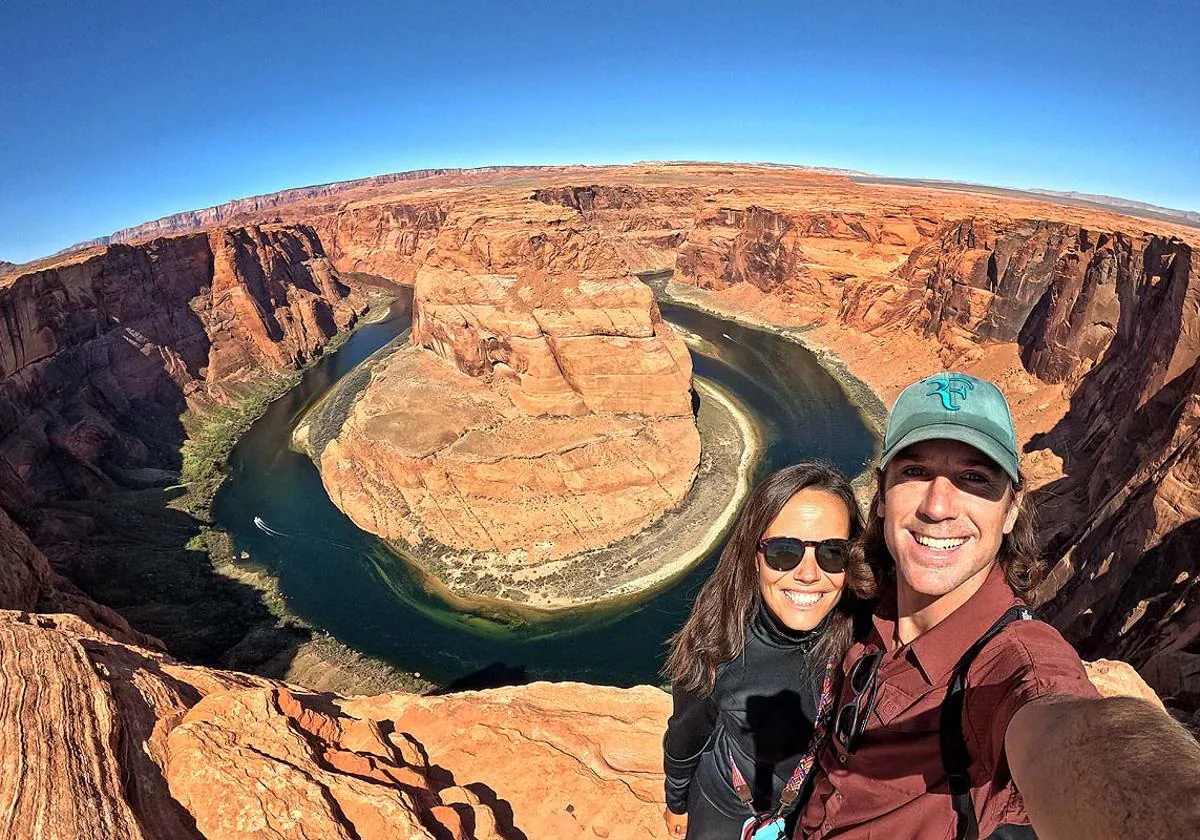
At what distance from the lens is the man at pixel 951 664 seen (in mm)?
2301

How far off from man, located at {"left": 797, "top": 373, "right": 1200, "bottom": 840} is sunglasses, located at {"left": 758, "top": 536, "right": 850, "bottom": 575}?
1.30 ft

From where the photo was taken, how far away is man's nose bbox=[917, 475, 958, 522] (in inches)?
115

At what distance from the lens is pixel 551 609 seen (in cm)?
2703

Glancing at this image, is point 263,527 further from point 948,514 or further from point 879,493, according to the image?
point 948,514

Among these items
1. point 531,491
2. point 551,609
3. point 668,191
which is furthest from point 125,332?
point 668,191

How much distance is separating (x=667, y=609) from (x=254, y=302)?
61882 mm

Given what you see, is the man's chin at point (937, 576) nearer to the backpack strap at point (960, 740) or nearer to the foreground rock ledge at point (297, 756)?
the backpack strap at point (960, 740)

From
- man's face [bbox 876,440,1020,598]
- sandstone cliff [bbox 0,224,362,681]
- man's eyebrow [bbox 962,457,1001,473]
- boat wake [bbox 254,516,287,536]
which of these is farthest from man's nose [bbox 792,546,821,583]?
boat wake [bbox 254,516,287,536]

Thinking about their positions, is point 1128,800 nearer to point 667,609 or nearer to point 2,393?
point 667,609

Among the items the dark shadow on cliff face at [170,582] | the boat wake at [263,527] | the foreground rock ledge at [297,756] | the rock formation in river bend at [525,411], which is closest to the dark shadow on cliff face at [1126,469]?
the foreground rock ledge at [297,756]

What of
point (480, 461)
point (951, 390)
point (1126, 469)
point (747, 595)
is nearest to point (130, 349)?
point (480, 461)

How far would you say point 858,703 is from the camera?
9.91 feet

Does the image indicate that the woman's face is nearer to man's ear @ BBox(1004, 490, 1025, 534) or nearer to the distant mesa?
man's ear @ BBox(1004, 490, 1025, 534)

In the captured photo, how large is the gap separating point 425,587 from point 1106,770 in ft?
101
